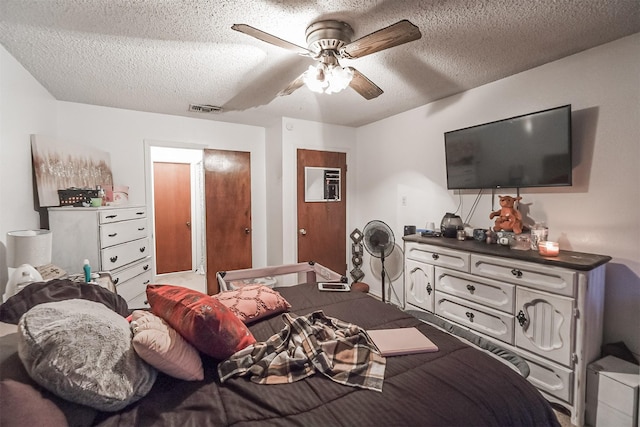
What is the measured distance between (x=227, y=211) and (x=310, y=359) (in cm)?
299

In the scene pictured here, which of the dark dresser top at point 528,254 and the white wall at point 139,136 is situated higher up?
the white wall at point 139,136

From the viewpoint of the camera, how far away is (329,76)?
169cm

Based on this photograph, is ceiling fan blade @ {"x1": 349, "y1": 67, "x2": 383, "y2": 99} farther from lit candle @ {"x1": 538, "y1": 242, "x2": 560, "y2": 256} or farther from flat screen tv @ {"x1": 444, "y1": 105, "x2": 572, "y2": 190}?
lit candle @ {"x1": 538, "y1": 242, "x2": 560, "y2": 256}

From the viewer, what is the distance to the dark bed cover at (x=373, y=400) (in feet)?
2.92

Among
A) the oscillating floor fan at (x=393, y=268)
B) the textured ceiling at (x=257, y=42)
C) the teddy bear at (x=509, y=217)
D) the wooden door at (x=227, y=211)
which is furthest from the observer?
the wooden door at (x=227, y=211)

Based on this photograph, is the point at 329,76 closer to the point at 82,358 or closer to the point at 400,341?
the point at 400,341

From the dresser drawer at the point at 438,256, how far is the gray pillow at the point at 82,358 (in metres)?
2.14

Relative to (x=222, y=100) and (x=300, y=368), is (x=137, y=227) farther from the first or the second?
(x=300, y=368)

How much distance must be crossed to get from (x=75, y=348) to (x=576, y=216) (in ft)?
9.30

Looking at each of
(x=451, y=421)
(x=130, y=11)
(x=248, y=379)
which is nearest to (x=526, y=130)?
(x=451, y=421)

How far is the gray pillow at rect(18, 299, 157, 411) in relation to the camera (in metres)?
0.80

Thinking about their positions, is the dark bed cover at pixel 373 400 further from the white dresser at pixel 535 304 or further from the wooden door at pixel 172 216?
the wooden door at pixel 172 216

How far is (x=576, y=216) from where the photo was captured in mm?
2004

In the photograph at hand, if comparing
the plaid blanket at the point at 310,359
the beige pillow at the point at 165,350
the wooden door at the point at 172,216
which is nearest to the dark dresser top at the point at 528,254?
the plaid blanket at the point at 310,359
